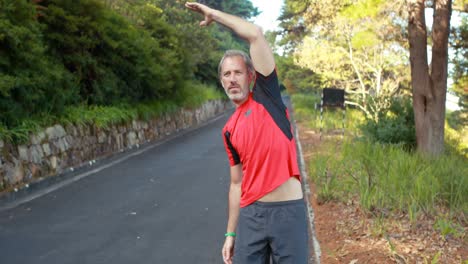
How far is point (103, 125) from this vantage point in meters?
12.8

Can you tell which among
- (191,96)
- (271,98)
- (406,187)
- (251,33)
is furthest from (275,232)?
(191,96)

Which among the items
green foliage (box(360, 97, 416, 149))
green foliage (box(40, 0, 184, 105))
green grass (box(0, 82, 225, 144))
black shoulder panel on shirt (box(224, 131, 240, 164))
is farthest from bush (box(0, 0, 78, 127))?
green foliage (box(360, 97, 416, 149))

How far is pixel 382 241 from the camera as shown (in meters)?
5.26

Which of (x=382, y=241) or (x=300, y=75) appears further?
(x=300, y=75)

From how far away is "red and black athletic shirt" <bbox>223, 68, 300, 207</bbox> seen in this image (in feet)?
8.25

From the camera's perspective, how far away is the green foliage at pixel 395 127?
38.0ft

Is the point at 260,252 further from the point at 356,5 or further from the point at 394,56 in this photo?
the point at 394,56

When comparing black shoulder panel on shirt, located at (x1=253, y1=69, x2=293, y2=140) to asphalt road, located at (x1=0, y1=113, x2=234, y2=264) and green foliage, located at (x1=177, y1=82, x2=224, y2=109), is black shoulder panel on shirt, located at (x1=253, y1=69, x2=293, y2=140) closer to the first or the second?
asphalt road, located at (x1=0, y1=113, x2=234, y2=264)

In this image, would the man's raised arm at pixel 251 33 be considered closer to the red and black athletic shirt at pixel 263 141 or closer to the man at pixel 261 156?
the man at pixel 261 156

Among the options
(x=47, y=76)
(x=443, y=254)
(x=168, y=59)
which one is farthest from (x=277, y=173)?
(x=168, y=59)

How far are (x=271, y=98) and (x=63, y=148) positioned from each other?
9.08 m

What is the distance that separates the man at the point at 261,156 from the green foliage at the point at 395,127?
9148 millimetres

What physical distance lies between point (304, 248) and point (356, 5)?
9.69m

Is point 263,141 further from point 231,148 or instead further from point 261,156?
point 231,148
